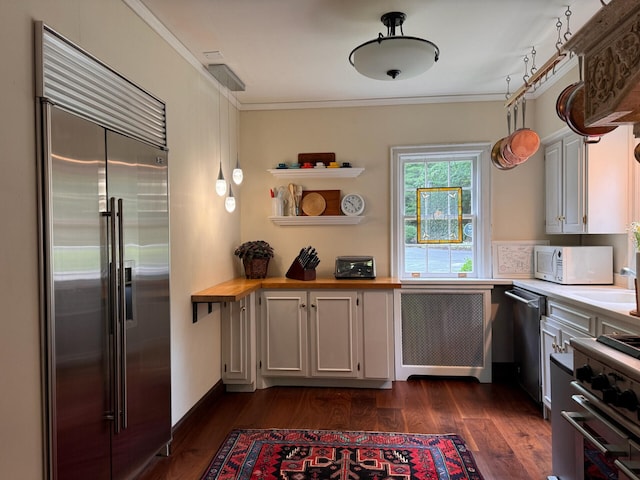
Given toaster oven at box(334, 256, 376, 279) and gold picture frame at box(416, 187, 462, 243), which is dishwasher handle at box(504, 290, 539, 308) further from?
toaster oven at box(334, 256, 376, 279)

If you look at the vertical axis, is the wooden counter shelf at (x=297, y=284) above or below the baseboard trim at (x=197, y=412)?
above

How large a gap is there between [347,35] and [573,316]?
2275mm

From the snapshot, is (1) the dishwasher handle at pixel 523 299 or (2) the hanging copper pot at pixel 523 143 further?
(1) the dishwasher handle at pixel 523 299

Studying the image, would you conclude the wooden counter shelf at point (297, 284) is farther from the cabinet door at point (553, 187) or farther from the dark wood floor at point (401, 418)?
the cabinet door at point (553, 187)

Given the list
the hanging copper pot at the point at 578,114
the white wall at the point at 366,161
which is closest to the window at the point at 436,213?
the white wall at the point at 366,161

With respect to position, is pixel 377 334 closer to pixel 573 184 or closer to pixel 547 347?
pixel 547 347

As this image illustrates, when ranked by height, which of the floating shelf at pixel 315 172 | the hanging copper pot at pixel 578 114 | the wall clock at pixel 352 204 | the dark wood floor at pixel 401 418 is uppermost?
the floating shelf at pixel 315 172

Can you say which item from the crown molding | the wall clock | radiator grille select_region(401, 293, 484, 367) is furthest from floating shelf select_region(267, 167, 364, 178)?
radiator grille select_region(401, 293, 484, 367)

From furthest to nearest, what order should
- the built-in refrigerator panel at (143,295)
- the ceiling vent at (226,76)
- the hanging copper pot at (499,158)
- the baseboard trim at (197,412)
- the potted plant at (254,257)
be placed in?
the potted plant at (254,257), the ceiling vent at (226,76), the hanging copper pot at (499,158), the baseboard trim at (197,412), the built-in refrigerator panel at (143,295)

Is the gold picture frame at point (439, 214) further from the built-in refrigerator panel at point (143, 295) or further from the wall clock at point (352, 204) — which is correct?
the built-in refrigerator panel at point (143, 295)

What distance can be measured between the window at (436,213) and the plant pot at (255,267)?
1235 millimetres

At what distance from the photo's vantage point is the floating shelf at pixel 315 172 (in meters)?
3.83

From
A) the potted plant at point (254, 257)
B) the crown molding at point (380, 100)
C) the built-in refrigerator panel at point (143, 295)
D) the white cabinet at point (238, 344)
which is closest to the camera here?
the built-in refrigerator panel at point (143, 295)

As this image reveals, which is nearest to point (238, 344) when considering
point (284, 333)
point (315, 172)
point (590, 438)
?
point (284, 333)
